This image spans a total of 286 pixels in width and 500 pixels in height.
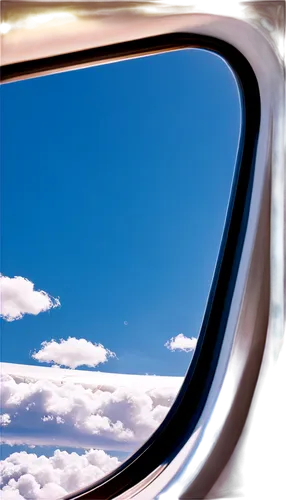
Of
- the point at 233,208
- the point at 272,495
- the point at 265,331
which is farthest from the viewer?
the point at 233,208

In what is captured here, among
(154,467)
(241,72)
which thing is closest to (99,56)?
(241,72)

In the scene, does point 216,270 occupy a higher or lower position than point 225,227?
lower

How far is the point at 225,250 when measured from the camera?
Result: 137 centimetres

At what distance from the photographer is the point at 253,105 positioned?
1.36m

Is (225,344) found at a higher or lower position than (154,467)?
higher

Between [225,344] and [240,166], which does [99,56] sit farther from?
[225,344]

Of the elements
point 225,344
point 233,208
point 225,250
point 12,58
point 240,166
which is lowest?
point 225,344

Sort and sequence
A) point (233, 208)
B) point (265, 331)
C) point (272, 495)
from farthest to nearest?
point (233, 208) < point (265, 331) < point (272, 495)

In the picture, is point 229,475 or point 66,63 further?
point 66,63

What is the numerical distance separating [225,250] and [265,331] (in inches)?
10.4

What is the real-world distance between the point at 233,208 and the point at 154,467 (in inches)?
30.3

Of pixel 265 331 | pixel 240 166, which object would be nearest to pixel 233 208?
pixel 240 166

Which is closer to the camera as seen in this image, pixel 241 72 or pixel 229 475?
pixel 229 475

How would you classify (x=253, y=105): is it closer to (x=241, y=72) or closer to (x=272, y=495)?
(x=241, y=72)
